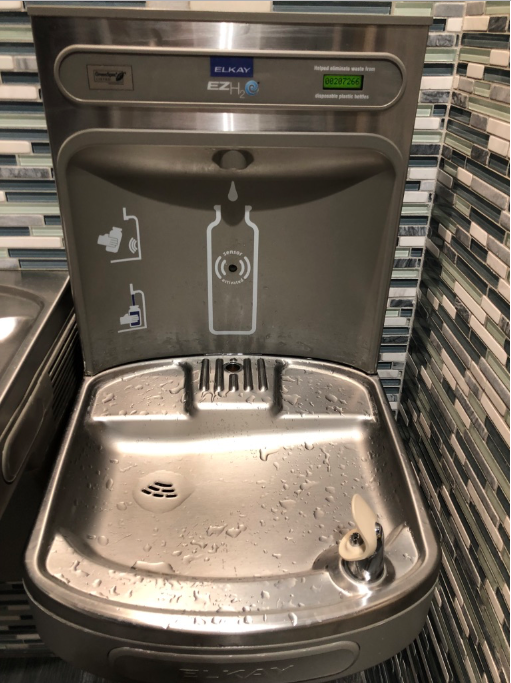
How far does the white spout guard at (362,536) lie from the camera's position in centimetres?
65

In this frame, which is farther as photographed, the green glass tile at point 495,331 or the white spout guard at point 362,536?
the green glass tile at point 495,331

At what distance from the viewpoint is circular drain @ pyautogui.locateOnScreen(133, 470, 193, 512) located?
0.83 metres

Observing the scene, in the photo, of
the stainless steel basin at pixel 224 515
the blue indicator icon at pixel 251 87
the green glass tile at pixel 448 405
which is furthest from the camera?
the green glass tile at pixel 448 405

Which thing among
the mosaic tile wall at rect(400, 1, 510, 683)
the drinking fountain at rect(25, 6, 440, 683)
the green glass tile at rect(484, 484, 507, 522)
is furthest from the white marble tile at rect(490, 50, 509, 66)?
the green glass tile at rect(484, 484, 507, 522)

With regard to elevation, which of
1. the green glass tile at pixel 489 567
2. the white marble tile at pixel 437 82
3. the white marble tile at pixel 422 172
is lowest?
the green glass tile at pixel 489 567

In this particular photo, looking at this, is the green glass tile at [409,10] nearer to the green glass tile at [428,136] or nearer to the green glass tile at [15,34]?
the green glass tile at [428,136]

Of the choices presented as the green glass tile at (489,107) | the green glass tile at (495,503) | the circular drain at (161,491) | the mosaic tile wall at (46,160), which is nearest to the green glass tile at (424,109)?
the mosaic tile wall at (46,160)

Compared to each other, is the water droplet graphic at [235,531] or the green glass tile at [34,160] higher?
the green glass tile at [34,160]

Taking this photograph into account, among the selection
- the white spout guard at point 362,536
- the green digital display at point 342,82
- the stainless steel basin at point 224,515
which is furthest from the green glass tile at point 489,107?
the white spout guard at point 362,536

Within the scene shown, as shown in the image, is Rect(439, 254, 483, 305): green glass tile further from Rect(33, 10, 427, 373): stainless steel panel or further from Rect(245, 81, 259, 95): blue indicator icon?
Rect(245, 81, 259, 95): blue indicator icon

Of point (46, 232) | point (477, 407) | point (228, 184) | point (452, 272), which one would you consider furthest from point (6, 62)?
point (477, 407)

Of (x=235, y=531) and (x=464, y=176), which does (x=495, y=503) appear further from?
(x=464, y=176)

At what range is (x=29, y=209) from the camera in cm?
107

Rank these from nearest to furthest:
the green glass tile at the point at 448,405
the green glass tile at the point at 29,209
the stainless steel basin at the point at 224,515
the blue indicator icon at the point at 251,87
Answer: the stainless steel basin at the point at 224,515 → the blue indicator icon at the point at 251,87 → the green glass tile at the point at 448,405 → the green glass tile at the point at 29,209
